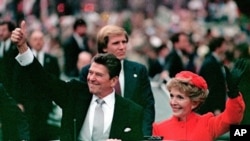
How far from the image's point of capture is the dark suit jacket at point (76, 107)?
5719mm

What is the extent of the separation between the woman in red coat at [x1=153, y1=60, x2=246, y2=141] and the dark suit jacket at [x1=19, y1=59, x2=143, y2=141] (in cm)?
18

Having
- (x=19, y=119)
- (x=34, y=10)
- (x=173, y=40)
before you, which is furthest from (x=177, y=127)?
(x=34, y=10)

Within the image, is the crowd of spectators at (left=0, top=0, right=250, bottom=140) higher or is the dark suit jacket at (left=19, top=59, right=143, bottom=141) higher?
the crowd of spectators at (left=0, top=0, right=250, bottom=140)

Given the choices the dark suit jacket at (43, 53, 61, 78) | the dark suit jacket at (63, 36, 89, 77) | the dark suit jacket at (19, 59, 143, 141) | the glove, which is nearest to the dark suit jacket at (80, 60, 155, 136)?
the dark suit jacket at (19, 59, 143, 141)

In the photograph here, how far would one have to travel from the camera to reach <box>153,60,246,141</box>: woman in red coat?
5.73m

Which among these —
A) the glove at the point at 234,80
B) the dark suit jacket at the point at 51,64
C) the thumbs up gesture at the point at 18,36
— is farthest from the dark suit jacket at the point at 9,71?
the glove at the point at 234,80

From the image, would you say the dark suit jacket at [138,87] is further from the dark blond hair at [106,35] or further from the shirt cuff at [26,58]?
the shirt cuff at [26,58]

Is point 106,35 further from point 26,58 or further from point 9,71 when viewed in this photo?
point 9,71

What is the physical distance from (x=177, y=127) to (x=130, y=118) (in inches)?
10.7

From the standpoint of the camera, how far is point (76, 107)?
5.73 m

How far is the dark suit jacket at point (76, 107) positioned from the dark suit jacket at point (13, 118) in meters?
0.67

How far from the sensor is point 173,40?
510 inches

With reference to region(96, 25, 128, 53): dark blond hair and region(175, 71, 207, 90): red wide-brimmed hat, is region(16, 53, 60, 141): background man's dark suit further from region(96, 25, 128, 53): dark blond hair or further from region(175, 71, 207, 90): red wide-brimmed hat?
region(175, 71, 207, 90): red wide-brimmed hat

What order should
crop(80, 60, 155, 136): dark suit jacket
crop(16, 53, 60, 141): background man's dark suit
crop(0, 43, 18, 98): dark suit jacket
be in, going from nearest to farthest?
crop(80, 60, 155, 136): dark suit jacket → crop(0, 43, 18, 98): dark suit jacket → crop(16, 53, 60, 141): background man's dark suit
